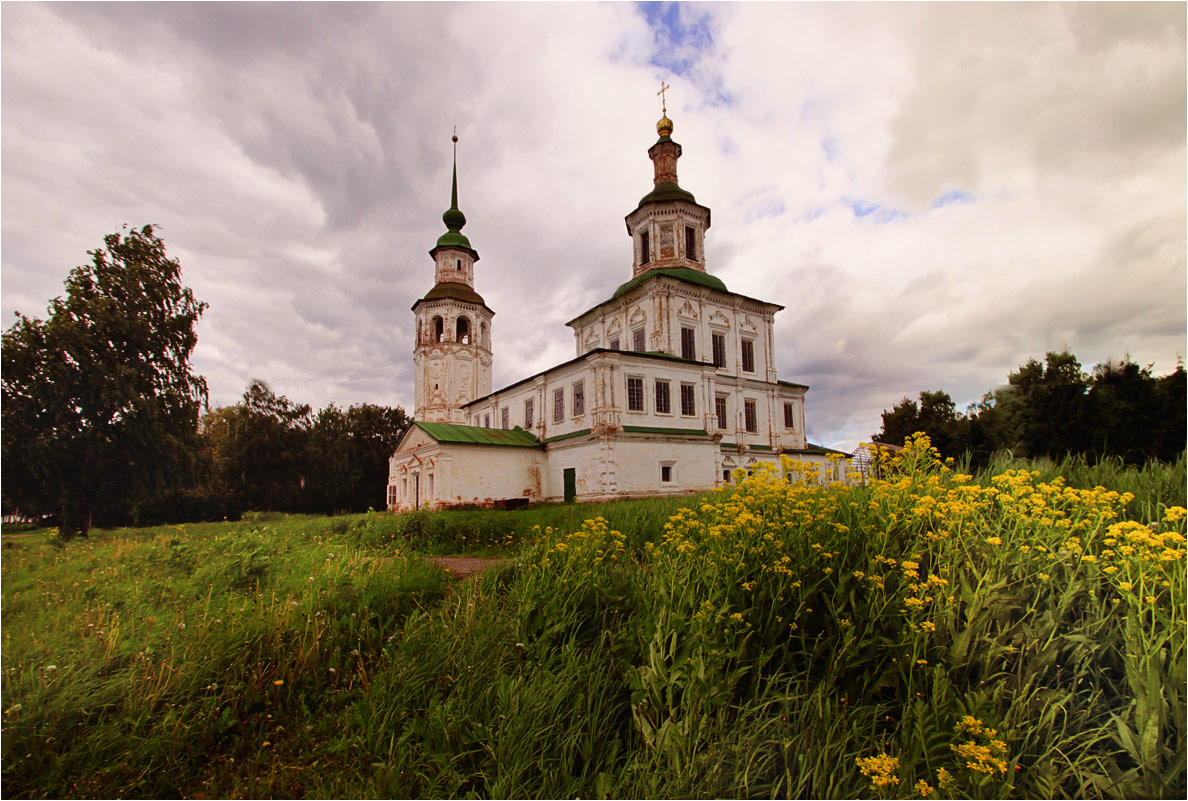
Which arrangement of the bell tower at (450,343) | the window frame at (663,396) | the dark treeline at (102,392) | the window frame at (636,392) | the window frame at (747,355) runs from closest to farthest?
the dark treeline at (102,392), the window frame at (636,392), the window frame at (663,396), the window frame at (747,355), the bell tower at (450,343)

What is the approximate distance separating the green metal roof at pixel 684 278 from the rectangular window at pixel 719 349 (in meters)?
2.90

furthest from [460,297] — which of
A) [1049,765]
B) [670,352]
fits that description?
[1049,765]

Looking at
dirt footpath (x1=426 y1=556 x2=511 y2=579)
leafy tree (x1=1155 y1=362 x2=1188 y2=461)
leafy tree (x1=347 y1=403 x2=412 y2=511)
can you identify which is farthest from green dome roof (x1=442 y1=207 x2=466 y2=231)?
leafy tree (x1=1155 y1=362 x2=1188 y2=461)

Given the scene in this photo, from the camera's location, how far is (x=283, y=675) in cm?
436

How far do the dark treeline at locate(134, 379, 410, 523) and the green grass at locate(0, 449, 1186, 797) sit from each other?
109 feet

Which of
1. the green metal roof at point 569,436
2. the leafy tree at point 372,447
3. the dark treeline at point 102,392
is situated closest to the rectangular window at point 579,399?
the green metal roof at point 569,436

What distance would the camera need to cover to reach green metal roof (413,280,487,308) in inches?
1516

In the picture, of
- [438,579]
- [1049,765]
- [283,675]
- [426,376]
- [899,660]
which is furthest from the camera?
[426,376]

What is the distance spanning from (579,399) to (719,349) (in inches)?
395

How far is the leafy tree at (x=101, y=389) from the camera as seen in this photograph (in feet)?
18.1

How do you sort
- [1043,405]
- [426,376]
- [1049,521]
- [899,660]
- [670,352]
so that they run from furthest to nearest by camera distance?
[426,376]
[670,352]
[1043,405]
[1049,521]
[899,660]

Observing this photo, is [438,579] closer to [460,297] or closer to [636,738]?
[636,738]

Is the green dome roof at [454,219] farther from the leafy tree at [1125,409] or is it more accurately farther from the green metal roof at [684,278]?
the leafy tree at [1125,409]

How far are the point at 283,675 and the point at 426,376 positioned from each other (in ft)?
117
